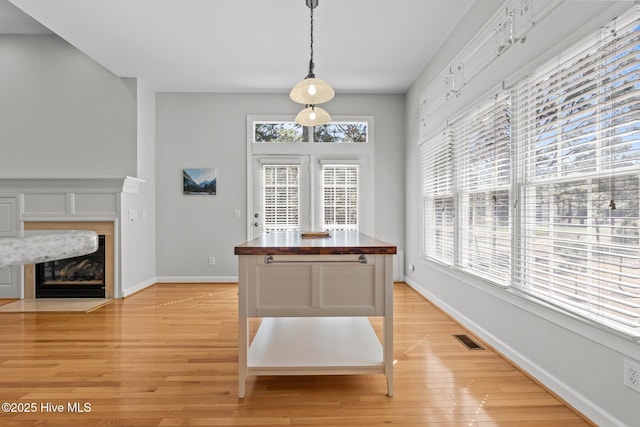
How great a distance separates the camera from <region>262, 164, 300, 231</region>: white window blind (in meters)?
5.24

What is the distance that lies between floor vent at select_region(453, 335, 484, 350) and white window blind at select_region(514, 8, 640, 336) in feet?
2.27

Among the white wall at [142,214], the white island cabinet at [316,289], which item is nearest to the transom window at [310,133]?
the white wall at [142,214]

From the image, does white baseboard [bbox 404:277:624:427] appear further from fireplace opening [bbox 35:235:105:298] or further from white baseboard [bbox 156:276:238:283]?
fireplace opening [bbox 35:235:105:298]

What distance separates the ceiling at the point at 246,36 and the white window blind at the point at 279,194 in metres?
1.22

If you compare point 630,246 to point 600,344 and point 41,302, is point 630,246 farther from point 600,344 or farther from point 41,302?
point 41,302

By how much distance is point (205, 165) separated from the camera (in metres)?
5.21

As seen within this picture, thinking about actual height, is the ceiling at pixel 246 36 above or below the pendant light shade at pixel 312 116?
above

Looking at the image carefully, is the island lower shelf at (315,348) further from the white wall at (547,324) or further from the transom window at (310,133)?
the transom window at (310,133)

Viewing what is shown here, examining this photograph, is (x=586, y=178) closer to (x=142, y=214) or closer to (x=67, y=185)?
(x=142, y=214)

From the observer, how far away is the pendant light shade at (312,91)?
2.44 meters

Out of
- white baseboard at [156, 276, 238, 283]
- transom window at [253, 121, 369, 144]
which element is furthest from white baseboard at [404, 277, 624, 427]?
white baseboard at [156, 276, 238, 283]

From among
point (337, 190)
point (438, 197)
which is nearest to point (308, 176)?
point (337, 190)

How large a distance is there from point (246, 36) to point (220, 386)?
3.23 metres

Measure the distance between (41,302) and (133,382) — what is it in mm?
2966
